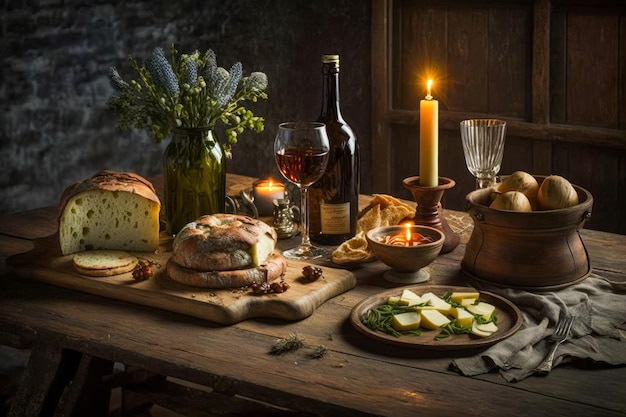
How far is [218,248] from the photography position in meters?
1.98

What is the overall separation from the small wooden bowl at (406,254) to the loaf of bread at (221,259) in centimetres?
21

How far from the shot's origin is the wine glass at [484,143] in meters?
2.34

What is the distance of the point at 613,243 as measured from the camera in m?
2.33

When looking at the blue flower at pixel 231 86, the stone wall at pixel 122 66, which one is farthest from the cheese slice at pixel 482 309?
the stone wall at pixel 122 66

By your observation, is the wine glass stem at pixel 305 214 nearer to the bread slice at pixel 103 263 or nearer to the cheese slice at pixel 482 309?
the bread slice at pixel 103 263

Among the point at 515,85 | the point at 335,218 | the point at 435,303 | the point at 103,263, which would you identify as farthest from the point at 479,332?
the point at 515,85

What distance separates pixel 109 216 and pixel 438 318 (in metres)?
0.82

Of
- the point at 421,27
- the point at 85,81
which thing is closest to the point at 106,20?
the point at 85,81

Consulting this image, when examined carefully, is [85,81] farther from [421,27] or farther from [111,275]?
[111,275]

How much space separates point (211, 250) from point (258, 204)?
0.63 meters

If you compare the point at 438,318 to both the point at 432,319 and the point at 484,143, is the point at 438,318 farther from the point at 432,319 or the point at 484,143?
the point at 484,143

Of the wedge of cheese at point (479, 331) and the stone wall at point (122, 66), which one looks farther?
the stone wall at point (122, 66)

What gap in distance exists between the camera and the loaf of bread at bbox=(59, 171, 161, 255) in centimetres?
219

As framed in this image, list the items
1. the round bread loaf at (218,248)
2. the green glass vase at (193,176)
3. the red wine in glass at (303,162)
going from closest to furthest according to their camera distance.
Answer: the round bread loaf at (218,248) < the red wine in glass at (303,162) < the green glass vase at (193,176)
